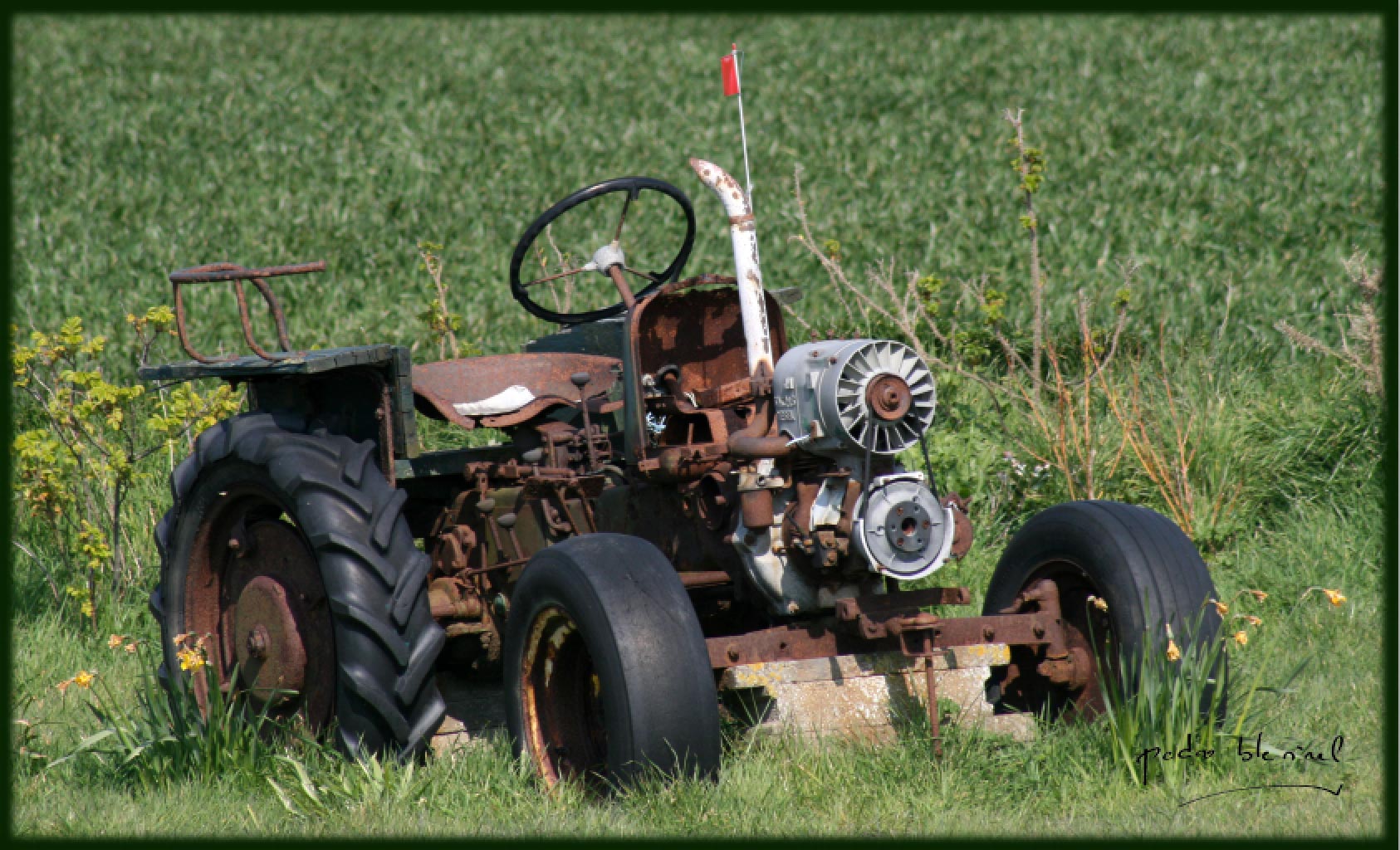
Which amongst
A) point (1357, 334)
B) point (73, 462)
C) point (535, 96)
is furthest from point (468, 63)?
point (1357, 334)

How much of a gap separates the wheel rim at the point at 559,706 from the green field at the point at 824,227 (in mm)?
147

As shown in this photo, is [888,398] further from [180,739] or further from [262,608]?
[180,739]

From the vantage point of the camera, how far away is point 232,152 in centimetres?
1588

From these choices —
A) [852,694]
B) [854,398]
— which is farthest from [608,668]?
[854,398]

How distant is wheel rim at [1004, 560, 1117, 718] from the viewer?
5.09 metres

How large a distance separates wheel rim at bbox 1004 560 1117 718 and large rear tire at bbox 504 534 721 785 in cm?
143

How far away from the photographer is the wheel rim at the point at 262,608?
5379mm

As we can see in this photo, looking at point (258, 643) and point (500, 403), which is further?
point (500, 403)

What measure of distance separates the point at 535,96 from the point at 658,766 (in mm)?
14472

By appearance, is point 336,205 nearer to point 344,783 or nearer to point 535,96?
point 535,96

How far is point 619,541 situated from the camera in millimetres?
4566

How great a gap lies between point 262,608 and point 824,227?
8.44m

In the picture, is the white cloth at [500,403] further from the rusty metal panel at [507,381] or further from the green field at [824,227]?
the green field at [824,227]
